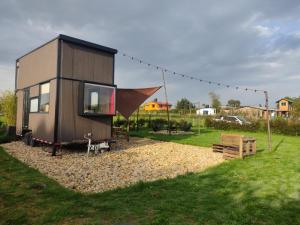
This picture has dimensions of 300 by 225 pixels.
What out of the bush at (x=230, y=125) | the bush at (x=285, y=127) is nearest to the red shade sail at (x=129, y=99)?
the bush at (x=230, y=125)

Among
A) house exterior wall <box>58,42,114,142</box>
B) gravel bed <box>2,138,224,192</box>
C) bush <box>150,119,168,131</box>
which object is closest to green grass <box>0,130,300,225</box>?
gravel bed <box>2,138,224,192</box>

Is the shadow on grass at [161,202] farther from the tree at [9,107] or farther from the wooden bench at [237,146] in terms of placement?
the tree at [9,107]

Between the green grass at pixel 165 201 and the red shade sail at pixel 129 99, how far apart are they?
777 centimetres

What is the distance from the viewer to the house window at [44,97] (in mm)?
9969

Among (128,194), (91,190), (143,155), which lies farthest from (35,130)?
(128,194)

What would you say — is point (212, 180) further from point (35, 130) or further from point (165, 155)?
point (35, 130)

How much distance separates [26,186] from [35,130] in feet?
19.1

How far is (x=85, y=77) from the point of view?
1005 cm

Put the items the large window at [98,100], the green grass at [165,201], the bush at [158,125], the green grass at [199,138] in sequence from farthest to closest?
the bush at [158,125] < the green grass at [199,138] < the large window at [98,100] < the green grass at [165,201]

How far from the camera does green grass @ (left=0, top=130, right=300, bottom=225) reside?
3785mm

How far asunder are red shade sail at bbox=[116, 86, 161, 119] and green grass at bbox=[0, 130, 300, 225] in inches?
306

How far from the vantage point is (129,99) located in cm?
1423

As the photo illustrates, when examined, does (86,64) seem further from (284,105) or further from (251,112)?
(284,105)

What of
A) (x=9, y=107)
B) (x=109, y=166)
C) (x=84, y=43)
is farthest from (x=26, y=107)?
(x=109, y=166)
